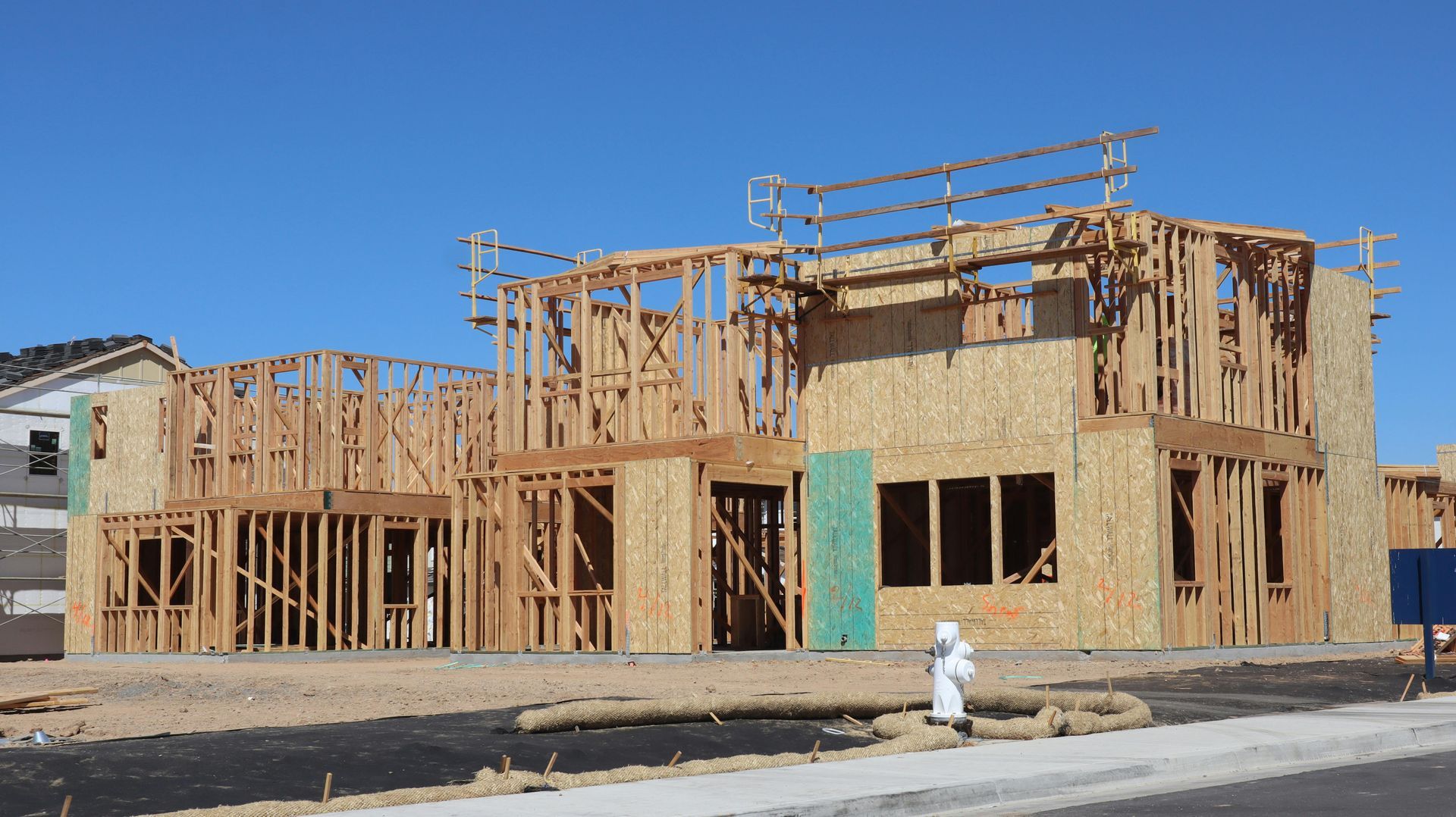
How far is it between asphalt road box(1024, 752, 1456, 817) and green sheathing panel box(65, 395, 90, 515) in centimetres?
3321

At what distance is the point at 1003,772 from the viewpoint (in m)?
10.8

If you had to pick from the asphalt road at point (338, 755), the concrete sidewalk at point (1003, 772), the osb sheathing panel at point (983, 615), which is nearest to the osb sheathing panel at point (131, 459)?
the osb sheathing panel at point (983, 615)

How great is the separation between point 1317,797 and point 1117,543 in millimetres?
14929

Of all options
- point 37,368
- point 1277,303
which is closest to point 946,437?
point 1277,303

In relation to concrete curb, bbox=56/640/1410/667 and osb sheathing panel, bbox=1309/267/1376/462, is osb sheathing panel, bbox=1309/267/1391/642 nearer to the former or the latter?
osb sheathing panel, bbox=1309/267/1376/462

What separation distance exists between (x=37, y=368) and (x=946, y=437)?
31450 mm

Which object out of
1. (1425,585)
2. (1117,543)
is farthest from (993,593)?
(1425,585)

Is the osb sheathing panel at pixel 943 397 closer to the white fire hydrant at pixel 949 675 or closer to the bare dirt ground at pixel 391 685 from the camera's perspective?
the bare dirt ground at pixel 391 685

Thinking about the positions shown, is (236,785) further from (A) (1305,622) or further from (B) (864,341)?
(A) (1305,622)

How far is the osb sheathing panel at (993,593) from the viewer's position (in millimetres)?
25219

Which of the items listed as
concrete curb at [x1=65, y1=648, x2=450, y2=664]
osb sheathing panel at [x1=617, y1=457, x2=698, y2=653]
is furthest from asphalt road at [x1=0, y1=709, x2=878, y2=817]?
concrete curb at [x1=65, y1=648, x2=450, y2=664]

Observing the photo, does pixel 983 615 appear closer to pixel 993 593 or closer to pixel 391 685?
pixel 993 593

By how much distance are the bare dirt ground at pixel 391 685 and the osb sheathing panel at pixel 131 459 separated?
7.91 metres

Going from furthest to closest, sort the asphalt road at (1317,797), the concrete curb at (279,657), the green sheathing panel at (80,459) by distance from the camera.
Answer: the green sheathing panel at (80,459)
the concrete curb at (279,657)
the asphalt road at (1317,797)
